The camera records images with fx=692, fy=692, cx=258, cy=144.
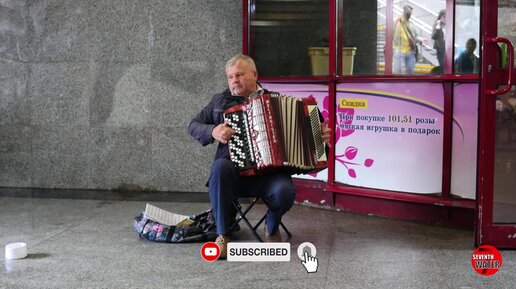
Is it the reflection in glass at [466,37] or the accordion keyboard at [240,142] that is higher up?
the reflection in glass at [466,37]

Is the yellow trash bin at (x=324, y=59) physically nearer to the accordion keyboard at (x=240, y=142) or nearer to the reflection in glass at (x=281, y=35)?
the reflection in glass at (x=281, y=35)

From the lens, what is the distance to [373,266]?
397cm

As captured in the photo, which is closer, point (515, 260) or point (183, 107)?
point (515, 260)

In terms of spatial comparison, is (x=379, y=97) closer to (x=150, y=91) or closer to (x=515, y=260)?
(x=515, y=260)

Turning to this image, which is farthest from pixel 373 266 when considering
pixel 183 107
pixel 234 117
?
pixel 183 107

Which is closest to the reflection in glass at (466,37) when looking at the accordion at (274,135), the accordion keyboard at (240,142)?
the accordion at (274,135)

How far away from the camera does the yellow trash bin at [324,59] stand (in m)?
5.49

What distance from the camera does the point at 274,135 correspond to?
399 centimetres

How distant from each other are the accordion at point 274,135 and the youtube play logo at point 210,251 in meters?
0.48

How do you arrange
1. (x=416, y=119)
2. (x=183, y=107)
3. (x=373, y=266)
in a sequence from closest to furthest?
(x=373, y=266) < (x=416, y=119) < (x=183, y=107)

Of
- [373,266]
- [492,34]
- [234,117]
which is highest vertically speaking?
A: [492,34]

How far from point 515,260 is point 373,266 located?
2.80 ft

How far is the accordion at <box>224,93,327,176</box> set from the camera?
3.98 metres

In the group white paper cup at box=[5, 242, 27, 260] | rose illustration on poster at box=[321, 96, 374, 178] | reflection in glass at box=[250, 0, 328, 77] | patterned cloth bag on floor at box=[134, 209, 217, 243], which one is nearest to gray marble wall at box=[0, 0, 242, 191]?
reflection in glass at box=[250, 0, 328, 77]
